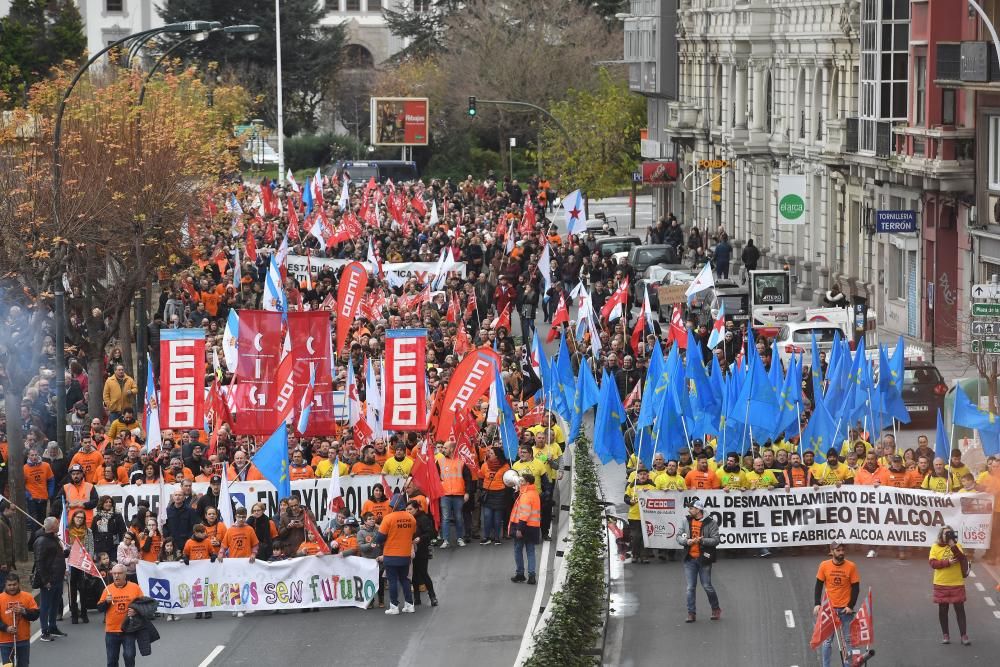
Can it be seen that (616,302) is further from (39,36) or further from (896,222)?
(39,36)

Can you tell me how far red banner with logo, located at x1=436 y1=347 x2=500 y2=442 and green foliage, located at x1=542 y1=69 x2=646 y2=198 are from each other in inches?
1757

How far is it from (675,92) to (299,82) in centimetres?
3645

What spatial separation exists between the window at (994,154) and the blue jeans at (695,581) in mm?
20196

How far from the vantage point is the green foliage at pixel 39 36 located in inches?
3147

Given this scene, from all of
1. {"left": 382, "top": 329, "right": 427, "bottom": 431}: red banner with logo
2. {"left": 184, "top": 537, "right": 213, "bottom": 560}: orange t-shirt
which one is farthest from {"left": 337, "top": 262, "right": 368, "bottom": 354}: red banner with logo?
{"left": 184, "top": 537, "right": 213, "bottom": 560}: orange t-shirt

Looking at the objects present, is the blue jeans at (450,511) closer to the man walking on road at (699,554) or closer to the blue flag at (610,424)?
the blue flag at (610,424)

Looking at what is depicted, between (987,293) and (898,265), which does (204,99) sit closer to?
(898,265)

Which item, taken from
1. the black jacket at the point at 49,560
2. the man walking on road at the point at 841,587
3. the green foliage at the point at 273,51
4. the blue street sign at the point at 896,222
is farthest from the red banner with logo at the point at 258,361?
the green foliage at the point at 273,51

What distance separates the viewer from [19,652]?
18.8 m

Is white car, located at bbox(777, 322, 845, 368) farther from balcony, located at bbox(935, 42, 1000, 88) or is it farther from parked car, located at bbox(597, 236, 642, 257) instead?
parked car, located at bbox(597, 236, 642, 257)

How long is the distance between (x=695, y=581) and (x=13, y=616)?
692cm

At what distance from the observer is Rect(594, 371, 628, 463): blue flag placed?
26875 millimetres

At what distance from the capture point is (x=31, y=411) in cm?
2916

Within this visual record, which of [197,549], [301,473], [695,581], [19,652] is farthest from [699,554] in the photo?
[19,652]
